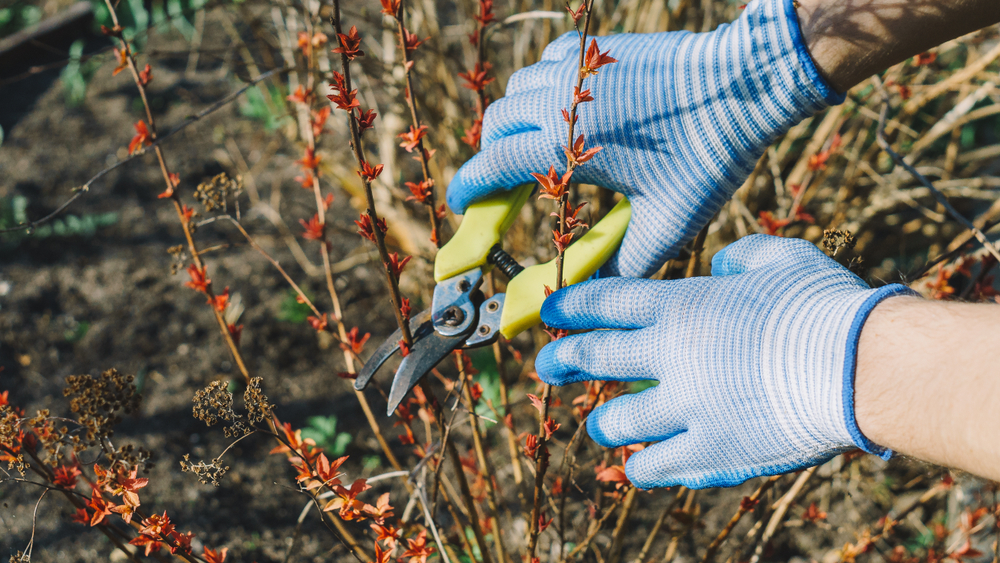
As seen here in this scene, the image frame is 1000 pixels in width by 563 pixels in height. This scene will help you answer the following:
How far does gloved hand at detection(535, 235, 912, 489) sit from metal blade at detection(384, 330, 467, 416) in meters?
0.21

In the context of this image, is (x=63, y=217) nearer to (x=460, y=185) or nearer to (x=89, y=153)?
(x=89, y=153)

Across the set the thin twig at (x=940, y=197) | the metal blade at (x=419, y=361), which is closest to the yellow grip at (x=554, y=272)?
the metal blade at (x=419, y=361)

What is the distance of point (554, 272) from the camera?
50.7 inches

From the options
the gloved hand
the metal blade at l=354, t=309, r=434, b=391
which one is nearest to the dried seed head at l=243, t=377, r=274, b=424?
the metal blade at l=354, t=309, r=434, b=391

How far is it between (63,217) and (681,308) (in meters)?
2.97

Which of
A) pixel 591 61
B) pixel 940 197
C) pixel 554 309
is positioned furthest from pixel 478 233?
pixel 940 197

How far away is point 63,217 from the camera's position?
9.34ft

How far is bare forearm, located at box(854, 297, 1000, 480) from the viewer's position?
83 centimetres

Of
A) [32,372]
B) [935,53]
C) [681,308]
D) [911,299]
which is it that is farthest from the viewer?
[32,372]

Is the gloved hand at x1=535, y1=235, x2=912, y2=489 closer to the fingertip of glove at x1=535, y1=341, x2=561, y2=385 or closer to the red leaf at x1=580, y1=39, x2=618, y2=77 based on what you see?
the fingertip of glove at x1=535, y1=341, x2=561, y2=385

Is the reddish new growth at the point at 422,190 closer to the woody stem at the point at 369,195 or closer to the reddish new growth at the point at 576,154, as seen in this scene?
the woody stem at the point at 369,195

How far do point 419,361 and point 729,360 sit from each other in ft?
2.04

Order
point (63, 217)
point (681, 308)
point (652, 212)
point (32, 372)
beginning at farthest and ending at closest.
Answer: point (63, 217) → point (32, 372) → point (652, 212) → point (681, 308)

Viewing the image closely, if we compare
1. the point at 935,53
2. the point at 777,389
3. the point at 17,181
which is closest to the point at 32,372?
the point at 17,181
